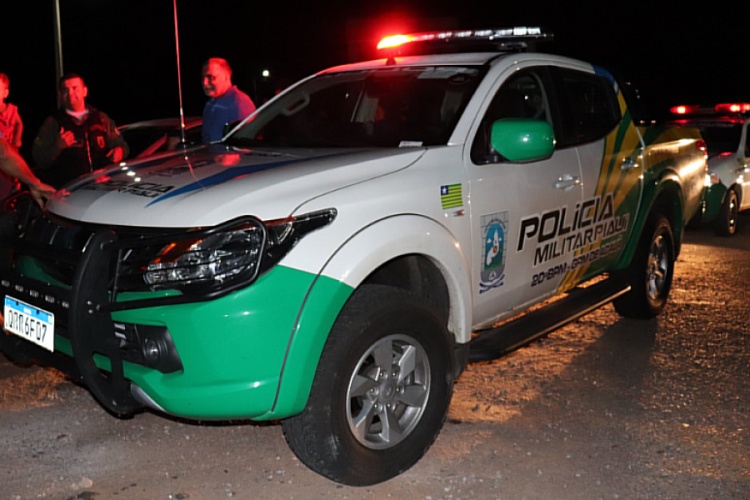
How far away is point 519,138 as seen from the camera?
13.0 feet

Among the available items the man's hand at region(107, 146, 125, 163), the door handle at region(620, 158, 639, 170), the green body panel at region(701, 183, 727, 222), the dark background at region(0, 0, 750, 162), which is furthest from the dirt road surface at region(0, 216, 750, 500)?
the dark background at region(0, 0, 750, 162)

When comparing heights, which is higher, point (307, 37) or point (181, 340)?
point (307, 37)

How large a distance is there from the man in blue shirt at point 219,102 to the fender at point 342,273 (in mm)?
3537

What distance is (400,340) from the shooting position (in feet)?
11.9

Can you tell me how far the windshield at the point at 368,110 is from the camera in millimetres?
4277

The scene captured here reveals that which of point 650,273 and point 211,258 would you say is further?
point 650,273

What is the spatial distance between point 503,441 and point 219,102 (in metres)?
3.91

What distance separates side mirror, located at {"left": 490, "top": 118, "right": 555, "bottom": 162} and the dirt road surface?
1313 millimetres

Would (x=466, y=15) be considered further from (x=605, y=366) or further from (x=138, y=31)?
(x=605, y=366)

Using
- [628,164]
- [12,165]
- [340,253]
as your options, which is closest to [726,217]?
[628,164]

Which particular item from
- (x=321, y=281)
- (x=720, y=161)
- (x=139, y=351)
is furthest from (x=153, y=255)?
(x=720, y=161)

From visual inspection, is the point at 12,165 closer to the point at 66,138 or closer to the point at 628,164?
the point at 66,138

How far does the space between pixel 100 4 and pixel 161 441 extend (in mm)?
44957

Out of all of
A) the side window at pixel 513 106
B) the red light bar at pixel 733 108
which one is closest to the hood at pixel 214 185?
the side window at pixel 513 106
